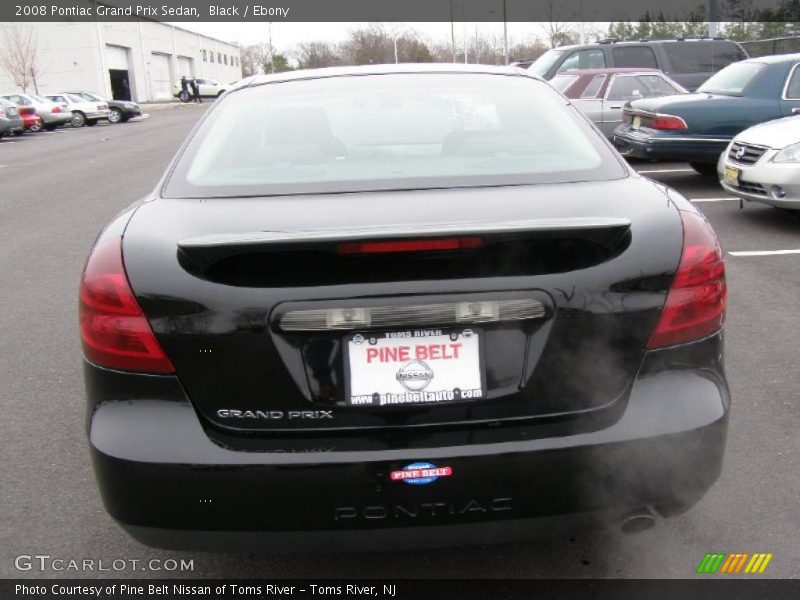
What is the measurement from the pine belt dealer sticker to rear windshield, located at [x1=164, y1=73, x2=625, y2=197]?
86 cm

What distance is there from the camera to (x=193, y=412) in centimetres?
212

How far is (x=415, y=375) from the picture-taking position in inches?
82.2

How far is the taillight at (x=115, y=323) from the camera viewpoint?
2.12m

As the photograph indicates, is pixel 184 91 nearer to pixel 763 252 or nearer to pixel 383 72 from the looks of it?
pixel 763 252

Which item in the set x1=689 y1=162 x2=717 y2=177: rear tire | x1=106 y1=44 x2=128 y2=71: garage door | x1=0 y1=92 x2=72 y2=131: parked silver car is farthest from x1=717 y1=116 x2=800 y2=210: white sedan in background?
x1=106 y1=44 x2=128 y2=71: garage door

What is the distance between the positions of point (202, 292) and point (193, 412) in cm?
32

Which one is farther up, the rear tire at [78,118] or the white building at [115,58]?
the white building at [115,58]

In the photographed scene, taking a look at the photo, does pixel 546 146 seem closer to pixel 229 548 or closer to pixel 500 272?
pixel 500 272

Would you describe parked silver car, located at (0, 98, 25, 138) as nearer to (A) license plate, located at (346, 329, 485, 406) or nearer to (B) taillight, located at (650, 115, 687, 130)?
(B) taillight, located at (650, 115, 687, 130)

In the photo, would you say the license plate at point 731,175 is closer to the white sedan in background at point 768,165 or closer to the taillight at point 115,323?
the white sedan in background at point 768,165

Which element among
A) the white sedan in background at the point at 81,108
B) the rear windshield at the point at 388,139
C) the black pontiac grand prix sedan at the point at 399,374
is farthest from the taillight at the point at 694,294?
the white sedan in background at the point at 81,108

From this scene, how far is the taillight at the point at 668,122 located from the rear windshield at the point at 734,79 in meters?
0.89

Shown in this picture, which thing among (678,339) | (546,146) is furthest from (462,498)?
(546,146)

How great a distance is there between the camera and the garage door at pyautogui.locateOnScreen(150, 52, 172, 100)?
7256 centimetres
